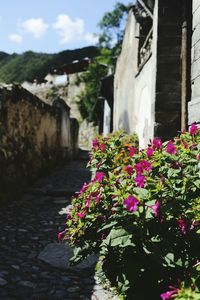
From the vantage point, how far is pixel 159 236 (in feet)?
8.11

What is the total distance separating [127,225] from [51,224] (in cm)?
317

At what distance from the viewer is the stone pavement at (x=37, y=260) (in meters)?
3.13

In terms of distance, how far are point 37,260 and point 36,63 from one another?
59583 millimetres

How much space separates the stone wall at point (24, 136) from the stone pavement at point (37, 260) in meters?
0.83

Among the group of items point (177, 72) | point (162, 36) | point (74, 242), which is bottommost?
point (74, 242)

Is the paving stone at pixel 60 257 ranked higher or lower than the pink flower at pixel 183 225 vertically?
lower

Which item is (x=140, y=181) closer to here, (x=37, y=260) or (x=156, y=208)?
(x=156, y=208)

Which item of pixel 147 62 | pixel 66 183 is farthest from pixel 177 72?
pixel 66 183

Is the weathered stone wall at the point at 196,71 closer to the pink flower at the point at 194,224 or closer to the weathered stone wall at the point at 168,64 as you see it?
the pink flower at the point at 194,224

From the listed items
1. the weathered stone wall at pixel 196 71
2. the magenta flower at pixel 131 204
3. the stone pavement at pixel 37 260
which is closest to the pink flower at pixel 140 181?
the magenta flower at pixel 131 204

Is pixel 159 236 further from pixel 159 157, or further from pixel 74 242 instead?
pixel 74 242

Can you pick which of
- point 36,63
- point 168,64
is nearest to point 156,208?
point 168,64

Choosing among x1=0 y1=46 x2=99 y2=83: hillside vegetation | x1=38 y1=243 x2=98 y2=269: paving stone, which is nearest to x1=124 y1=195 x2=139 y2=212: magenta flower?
x1=38 y1=243 x2=98 y2=269: paving stone

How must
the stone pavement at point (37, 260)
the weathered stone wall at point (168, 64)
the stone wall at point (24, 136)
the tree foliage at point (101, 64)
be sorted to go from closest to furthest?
1. the stone pavement at point (37, 260)
2. the weathered stone wall at point (168, 64)
3. the stone wall at point (24, 136)
4. the tree foliage at point (101, 64)
